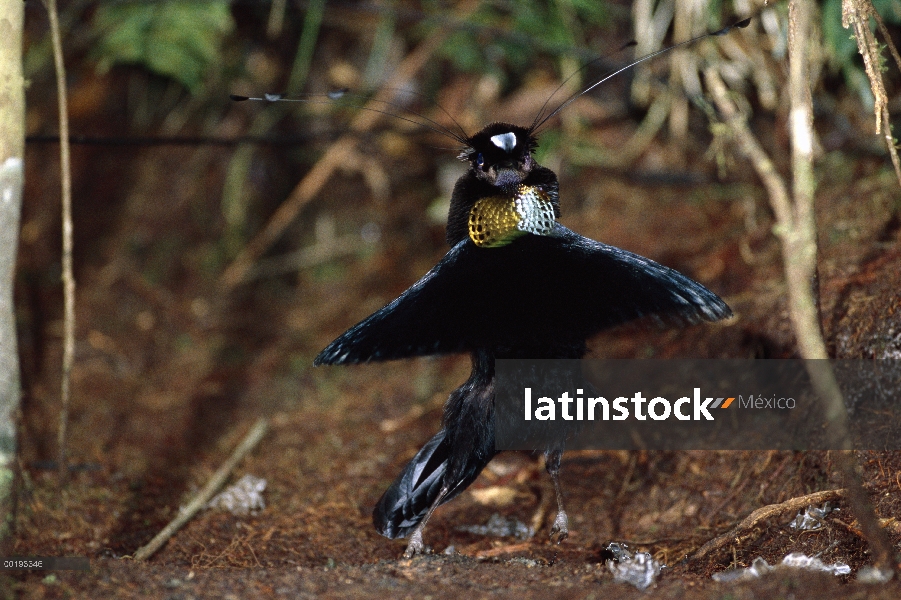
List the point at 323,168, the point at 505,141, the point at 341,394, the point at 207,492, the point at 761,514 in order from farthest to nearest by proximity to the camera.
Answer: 1. the point at 323,168
2. the point at 341,394
3. the point at 207,492
4. the point at 505,141
5. the point at 761,514

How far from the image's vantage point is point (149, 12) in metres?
4.57

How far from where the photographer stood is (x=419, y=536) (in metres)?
2.69

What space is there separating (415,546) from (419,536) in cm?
4

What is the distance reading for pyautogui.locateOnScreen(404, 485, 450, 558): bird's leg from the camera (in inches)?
104

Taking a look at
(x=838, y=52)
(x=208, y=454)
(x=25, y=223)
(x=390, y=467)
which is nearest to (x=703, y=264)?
(x=838, y=52)

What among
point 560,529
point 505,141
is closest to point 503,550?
point 560,529

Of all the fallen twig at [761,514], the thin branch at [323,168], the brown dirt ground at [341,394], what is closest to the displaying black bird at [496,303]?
the brown dirt ground at [341,394]

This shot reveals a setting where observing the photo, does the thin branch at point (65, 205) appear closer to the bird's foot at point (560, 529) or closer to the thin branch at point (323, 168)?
the bird's foot at point (560, 529)

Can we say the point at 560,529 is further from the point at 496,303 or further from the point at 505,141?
the point at 505,141

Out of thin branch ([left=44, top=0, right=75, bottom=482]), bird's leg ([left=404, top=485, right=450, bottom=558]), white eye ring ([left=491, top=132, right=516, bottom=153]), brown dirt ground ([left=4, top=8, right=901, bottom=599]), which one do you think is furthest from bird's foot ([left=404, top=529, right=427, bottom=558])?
thin branch ([left=44, top=0, right=75, bottom=482])

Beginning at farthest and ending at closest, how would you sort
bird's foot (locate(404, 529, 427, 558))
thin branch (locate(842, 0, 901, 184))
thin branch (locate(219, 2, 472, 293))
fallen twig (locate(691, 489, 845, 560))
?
thin branch (locate(219, 2, 472, 293)), bird's foot (locate(404, 529, 427, 558)), fallen twig (locate(691, 489, 845, 560)), thin branch (locate(842, 0, 901, 184))

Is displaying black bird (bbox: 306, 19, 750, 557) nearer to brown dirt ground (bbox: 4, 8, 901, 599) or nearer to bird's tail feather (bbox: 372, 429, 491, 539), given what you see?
bird's tail feather (bbox: 372, 429, 491, 539)

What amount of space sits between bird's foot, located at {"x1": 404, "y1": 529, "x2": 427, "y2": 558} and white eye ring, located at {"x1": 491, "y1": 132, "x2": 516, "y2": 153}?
1.33m

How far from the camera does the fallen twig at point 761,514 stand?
2486 mm
